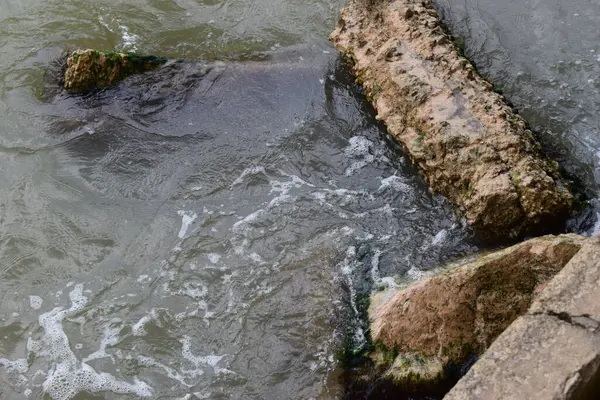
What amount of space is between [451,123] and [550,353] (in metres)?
2.41

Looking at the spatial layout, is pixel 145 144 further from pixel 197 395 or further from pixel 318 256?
pixel 197 395

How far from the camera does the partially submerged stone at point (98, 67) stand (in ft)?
19.2

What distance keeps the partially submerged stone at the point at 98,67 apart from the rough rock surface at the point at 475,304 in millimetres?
3824

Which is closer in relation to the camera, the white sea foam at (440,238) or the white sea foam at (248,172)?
the white sea foam at (440,238)

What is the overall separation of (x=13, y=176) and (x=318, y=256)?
2.82 metres

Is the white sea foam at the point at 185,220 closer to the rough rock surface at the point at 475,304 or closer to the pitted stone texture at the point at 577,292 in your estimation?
the rough rock surface at the point at 475,304

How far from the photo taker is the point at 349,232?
4.75 metres

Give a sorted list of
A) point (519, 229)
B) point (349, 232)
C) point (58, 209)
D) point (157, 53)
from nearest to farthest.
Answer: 1. point (519, 229)
2. point (349, 232)
3. point (58, 209)
4. point (157, 53)

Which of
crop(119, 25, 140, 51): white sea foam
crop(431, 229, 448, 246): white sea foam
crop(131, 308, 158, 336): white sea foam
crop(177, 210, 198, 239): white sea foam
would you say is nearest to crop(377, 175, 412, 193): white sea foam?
crop(431, 229, 448, 246): white sea foam

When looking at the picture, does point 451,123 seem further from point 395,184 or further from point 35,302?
point 35,302

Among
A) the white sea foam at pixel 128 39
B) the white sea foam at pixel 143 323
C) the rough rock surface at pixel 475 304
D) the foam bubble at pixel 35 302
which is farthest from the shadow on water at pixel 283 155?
the foam bubble at pixel 35 302

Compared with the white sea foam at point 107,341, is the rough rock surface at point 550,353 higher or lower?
higher

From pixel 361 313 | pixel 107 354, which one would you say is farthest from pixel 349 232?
pixel 107 354

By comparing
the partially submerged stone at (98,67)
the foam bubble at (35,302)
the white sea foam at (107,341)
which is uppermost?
the partially submerged stone at (98,67)
